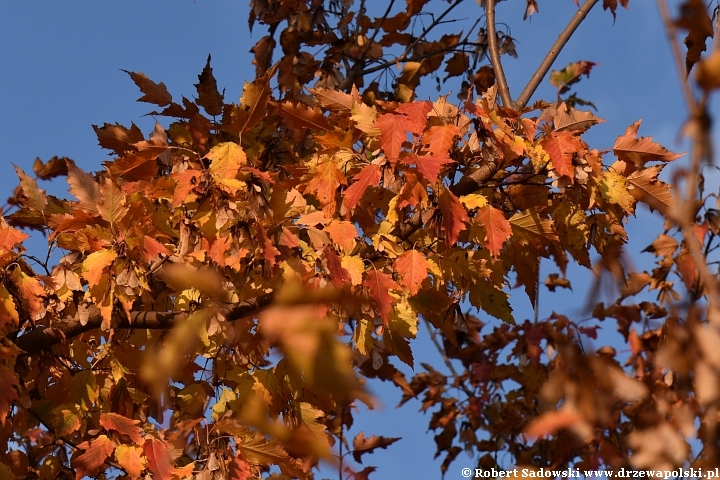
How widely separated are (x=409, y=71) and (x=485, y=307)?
2.19 m

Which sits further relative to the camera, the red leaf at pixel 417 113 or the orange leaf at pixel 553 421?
the red leaf at pixel 417 113

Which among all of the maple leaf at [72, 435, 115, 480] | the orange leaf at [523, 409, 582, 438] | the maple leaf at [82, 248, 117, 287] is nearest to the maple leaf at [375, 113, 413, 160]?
the maple leaf at [82, 248, 117, 287]

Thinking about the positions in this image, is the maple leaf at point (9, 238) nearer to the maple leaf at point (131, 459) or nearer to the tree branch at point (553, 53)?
the maple leaf at point (131, 459)

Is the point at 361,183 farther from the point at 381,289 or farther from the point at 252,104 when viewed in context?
the point at 252,104

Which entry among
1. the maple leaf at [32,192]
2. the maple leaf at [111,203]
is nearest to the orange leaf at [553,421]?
the maple leaf at [111,203]

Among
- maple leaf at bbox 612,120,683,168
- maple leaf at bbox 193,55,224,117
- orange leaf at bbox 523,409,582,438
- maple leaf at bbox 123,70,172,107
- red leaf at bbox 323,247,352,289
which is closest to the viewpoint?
orange leaf at bbox 523,409,582,438

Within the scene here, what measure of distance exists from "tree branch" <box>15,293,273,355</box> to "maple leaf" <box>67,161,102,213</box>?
276mm

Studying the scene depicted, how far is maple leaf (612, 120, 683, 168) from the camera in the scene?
7.73 feet

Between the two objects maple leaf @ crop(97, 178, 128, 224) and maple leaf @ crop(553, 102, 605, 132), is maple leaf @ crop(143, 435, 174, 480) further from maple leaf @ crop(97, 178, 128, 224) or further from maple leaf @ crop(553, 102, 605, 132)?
maple leaf @ crop(553, 102, 605, 132)

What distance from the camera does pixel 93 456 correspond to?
220 centimetres

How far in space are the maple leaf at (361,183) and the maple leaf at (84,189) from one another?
0.68 metres

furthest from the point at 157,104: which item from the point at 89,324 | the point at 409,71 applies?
the point at 409,71

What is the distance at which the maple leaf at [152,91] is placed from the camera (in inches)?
101

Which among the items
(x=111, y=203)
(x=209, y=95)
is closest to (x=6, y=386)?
(x=111, y=203)
